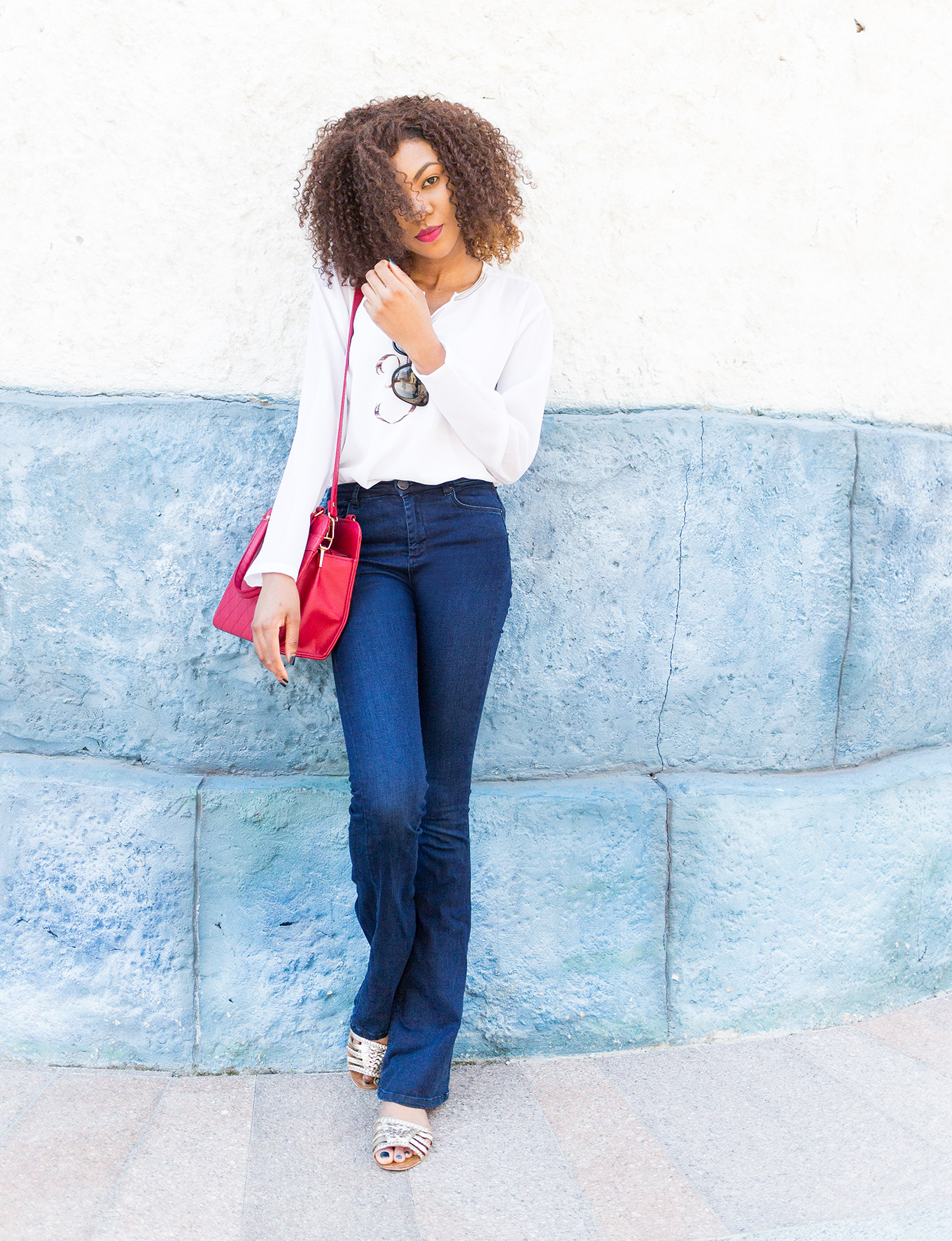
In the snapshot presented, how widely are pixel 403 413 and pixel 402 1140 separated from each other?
58.8 inches

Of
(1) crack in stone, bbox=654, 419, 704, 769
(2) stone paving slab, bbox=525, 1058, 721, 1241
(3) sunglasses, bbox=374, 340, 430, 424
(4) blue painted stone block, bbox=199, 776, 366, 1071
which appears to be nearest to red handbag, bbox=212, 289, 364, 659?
(3) sunglasses, bbox=374, 340, 430, 424

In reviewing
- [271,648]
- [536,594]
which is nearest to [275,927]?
[271,648]

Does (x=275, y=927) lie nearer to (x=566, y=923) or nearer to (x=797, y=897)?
(x=566, y=923)

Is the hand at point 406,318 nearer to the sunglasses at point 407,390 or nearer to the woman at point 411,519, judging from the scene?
the woman at point 411,519

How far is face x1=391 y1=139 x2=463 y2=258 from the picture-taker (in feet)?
6.88

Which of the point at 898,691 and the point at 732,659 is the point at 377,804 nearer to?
the point at 732,659

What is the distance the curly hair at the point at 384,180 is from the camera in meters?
2.08

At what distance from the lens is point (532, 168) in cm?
255

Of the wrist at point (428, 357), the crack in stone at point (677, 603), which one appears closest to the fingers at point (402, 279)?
the wrist at point (428, 357)

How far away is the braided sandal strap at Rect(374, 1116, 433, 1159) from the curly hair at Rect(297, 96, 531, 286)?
5.82 ft

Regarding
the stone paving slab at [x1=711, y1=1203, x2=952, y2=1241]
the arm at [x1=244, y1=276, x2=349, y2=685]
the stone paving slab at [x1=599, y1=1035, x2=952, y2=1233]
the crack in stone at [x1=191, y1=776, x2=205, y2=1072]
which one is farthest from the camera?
the crack in stone at [x1=191, y1=776, x2=205, y2=1072]

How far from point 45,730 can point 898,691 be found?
2.33 metres

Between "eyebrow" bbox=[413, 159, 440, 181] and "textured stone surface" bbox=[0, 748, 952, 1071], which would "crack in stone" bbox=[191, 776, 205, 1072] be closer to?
"textured stone surface" bbox=[0, 748, 952, 1071]

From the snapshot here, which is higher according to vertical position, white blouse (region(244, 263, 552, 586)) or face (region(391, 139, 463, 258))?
face (region(391, 139, 463, 258))
